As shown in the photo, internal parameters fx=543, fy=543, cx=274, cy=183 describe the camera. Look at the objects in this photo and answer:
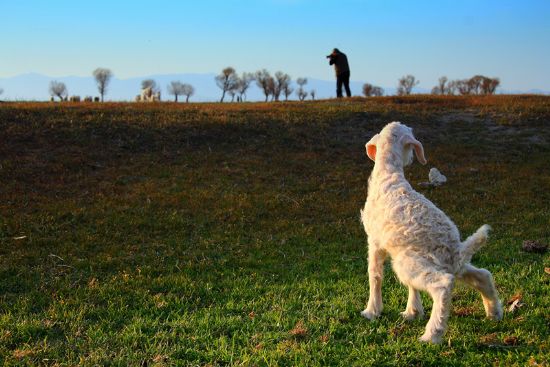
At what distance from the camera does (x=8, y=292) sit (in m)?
6.99

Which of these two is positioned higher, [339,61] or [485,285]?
[339,61]

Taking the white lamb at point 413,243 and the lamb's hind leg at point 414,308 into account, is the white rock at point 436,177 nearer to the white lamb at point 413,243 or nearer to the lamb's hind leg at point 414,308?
the white lamb at point 413,243

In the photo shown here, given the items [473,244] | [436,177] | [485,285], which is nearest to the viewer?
[473,244]

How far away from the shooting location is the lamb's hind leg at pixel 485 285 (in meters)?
5.31

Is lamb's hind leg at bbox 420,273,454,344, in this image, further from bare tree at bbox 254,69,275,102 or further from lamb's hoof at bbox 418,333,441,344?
bare tree at bbox 254,69,275,102

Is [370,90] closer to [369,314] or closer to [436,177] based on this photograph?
[436,177]

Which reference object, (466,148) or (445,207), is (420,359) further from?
(466,148)

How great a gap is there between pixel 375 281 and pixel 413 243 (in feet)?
2.98

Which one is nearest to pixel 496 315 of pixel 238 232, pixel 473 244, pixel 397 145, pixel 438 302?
pixel 473 244

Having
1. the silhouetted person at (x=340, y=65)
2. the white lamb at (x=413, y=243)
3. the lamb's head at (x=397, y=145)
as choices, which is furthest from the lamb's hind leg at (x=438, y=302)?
the silhouetted person at (x=340, y=65)

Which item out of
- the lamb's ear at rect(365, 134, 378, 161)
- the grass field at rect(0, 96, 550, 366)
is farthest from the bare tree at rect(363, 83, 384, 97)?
the lamb's ear at rect(365, 134, 378, 161)

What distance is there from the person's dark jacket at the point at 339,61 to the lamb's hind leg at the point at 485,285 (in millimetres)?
22031

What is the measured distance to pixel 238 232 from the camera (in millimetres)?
10164

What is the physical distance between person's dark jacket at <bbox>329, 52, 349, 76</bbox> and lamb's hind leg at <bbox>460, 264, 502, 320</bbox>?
72.3 feet
